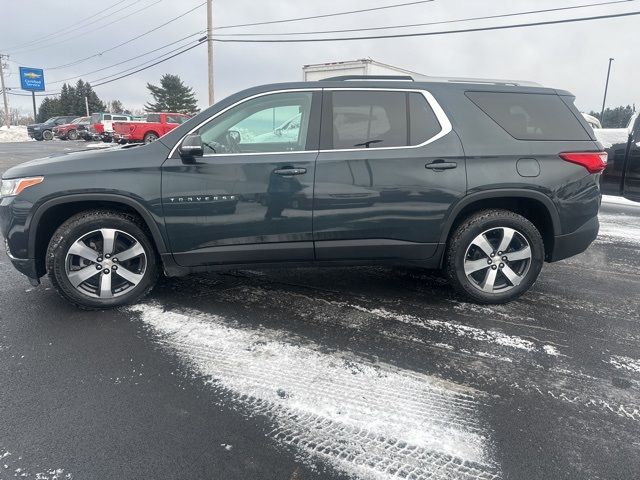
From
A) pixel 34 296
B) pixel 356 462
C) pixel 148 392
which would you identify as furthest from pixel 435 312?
pixel 34 296

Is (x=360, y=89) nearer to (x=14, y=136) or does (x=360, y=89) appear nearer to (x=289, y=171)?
(x=289, y=171)

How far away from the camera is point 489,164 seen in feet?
11.9

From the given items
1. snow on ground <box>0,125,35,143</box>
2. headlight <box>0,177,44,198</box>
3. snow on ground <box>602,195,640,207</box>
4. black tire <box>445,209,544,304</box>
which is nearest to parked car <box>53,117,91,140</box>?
snow on ground <box>0,125,35,143</box>

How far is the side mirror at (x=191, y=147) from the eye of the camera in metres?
3.30

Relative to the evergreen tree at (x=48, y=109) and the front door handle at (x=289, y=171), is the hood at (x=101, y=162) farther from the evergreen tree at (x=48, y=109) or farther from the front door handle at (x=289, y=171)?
the evergreen tree at (x=48, y=109)

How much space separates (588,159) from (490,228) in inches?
39.7

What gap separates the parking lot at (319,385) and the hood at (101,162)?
1.14m

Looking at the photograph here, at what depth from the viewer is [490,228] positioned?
373 centimetres

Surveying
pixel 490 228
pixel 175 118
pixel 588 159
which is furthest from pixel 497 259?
pixel 175 118

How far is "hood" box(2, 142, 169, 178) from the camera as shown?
3402 mm

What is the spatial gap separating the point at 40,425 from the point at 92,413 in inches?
9.5

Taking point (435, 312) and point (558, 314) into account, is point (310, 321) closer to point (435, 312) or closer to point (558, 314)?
point (435, 312)

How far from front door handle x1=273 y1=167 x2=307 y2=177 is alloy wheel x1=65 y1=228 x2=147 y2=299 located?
4.20 feet

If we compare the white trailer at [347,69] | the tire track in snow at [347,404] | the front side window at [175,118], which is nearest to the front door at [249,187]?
the tire track in snow at [347,404]
